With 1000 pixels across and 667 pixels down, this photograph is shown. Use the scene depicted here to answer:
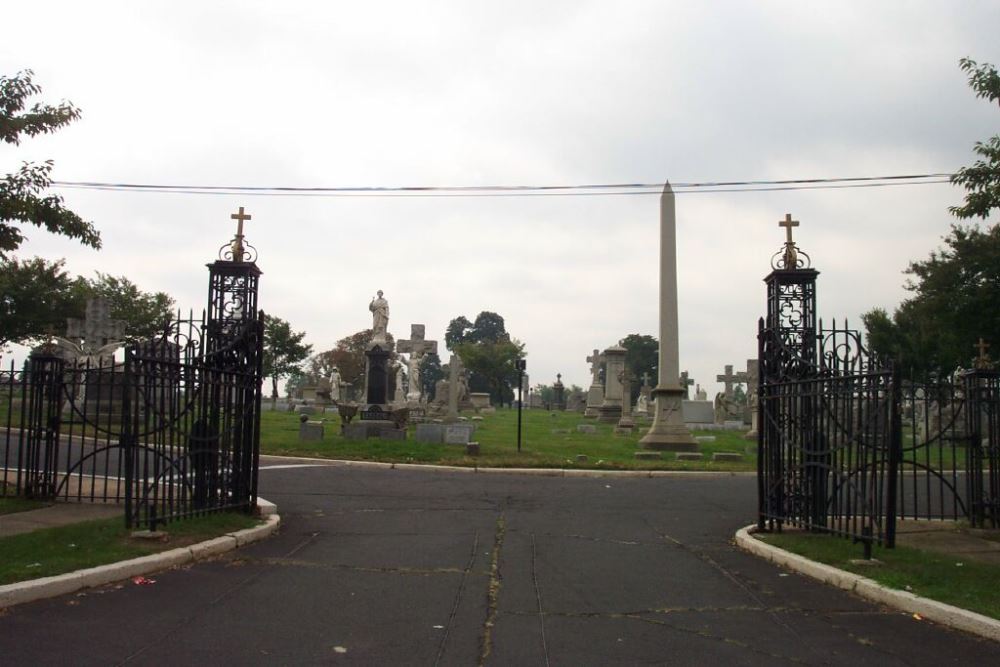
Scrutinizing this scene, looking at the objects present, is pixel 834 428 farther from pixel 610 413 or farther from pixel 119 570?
pixel 610 413

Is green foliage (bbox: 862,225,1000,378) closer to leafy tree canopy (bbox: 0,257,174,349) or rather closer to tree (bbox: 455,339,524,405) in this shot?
leafy tree canopy (bbox: 0,257,174,349)

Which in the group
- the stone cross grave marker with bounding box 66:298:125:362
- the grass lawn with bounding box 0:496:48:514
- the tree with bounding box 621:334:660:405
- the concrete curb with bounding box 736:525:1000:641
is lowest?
the concrete curb with bounding box 736:525:1000:641

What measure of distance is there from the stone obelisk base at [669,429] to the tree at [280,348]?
139ft

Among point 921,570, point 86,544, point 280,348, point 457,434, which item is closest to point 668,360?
point 457,434

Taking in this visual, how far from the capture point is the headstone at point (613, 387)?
42.6 m

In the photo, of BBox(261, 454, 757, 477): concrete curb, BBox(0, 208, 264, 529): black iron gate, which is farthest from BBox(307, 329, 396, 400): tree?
BBox(0, 208, 264, 529): black iron gate

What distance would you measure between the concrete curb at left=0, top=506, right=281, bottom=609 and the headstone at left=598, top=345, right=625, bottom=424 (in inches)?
1336

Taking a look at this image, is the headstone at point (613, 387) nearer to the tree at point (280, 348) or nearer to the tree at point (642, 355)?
the tree at point (280, 348)

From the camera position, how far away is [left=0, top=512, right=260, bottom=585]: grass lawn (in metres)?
7.09

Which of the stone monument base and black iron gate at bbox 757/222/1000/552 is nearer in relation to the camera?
black iron gate at bbox 757/222/1000/552

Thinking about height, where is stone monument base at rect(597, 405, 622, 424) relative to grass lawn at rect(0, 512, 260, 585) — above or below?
above

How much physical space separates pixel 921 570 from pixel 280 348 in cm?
5842

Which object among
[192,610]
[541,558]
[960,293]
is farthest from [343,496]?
[960,293]

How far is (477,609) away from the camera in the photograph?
21.3 ft
